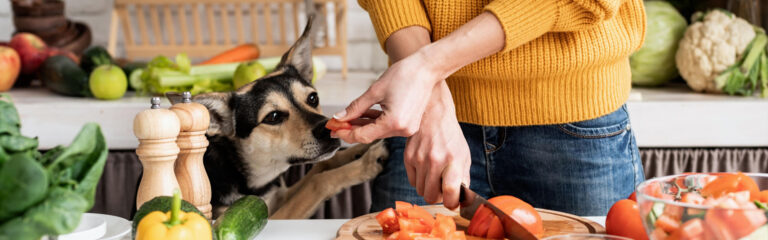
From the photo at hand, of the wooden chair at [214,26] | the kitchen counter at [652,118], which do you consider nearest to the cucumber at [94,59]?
the kitchen counter at [652,118]

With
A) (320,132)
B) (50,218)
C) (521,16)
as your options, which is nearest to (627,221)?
(521,16)

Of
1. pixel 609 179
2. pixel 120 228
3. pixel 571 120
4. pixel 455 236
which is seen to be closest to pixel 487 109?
pixel 571 120

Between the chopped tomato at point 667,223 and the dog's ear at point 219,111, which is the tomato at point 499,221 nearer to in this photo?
the chopped tomato at point 667,223

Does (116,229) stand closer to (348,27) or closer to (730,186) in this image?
(730,186)

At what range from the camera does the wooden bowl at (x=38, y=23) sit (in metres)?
2.53

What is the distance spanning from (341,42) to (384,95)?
158 cm

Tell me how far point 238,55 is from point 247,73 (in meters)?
0.37

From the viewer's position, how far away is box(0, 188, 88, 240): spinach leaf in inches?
22.1

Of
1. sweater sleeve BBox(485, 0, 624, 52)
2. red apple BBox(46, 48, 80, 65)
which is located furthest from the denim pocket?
red apple BBox(46, 48, 80, 65)

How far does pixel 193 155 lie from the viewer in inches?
37.2

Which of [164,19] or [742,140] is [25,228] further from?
[164,19]

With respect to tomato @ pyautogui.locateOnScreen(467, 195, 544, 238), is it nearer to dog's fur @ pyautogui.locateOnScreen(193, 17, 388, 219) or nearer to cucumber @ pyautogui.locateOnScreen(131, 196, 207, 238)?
cucumber @ pyautogui.locateOnScreen(131, 196, 207, 238)

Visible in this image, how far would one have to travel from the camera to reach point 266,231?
1008mm

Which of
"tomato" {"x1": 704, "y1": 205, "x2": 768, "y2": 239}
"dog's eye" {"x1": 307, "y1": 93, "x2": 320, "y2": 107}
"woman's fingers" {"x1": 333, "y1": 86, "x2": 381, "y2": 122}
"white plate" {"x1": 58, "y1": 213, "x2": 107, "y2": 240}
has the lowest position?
"dog's eye" {"x1": 307, "y1": 93, "x2": 320, "y2": 107}
